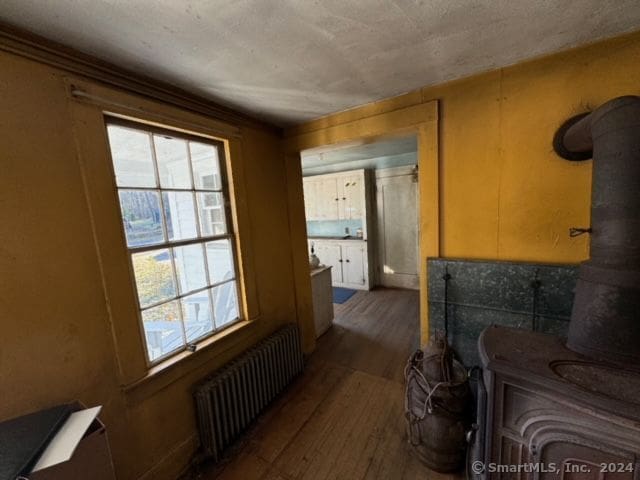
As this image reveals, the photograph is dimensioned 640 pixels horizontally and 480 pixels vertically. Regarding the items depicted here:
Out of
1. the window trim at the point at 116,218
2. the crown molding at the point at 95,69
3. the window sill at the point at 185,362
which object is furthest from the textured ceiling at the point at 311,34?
the window sill at the point at 185,362

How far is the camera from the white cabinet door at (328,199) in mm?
4756

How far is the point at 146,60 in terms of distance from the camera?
122cm

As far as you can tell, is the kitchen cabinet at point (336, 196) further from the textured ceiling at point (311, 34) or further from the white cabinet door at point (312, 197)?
the textured ceiling at point (311, 34)

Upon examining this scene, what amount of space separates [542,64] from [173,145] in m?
2.26

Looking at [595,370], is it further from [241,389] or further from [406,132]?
[241,389]

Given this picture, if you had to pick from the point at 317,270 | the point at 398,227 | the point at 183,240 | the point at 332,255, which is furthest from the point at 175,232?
the point at 398,227

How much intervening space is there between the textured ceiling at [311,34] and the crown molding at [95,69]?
45mm

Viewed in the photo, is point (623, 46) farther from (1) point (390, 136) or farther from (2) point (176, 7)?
(2) point (176, 7)

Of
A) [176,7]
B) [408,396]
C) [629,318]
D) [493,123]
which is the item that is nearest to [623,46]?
[493,123]

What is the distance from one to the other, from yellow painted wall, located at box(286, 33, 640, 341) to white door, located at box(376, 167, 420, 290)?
102 inches

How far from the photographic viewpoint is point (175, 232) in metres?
1.57

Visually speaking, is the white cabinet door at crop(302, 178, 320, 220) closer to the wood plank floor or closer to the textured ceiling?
the wood plank floor

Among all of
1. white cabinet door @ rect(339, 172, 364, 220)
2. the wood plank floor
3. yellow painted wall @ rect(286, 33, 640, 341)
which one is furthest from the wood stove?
white cabinet door @ rect(339, 172, 364, 220)

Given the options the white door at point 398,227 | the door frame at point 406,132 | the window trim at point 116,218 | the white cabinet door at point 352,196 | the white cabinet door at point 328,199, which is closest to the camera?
the window trim at point 116,218
